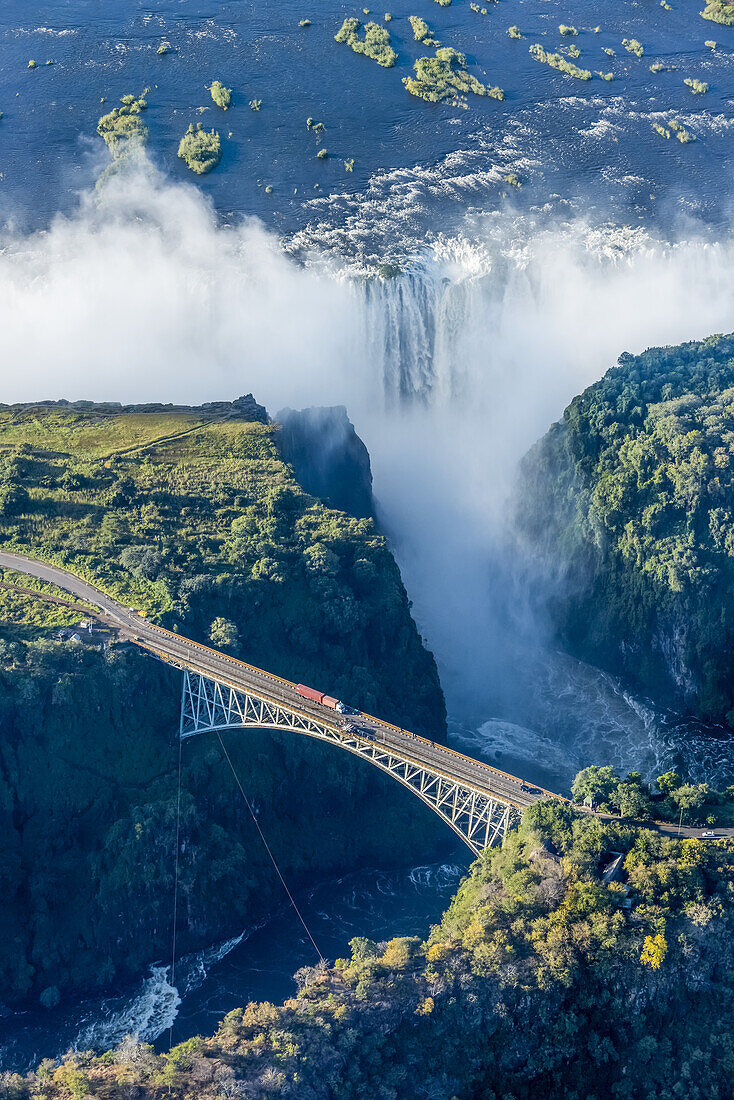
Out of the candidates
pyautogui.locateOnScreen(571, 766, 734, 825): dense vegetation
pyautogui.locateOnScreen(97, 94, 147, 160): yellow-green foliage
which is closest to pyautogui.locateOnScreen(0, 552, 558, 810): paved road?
pyautogui.locateOnScreen(571, 766, 734, 825): dense vegetation

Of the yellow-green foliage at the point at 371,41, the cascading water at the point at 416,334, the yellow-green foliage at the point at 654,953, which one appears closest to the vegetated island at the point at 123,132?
the cascading water at the point at 416,334

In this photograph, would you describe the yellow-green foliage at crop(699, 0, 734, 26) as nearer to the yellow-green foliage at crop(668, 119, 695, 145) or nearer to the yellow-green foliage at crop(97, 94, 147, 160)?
the yellow-green foliage at crop(668, 119, 695, 145)

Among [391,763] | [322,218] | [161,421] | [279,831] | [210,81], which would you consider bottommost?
[279,831]

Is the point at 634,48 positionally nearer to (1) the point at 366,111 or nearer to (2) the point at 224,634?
(1) the point at 366,111

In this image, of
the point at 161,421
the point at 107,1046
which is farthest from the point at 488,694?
Answer: the point at 107,1046

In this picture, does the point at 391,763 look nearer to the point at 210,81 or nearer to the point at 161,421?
the point at 161,421

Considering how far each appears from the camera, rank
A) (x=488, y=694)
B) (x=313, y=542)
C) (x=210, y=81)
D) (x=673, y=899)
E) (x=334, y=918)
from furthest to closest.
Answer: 1. (x=210, y=81)
2. (x=488, y=694)
3. (x=313, y=542)
4. (x=334, y=918)
5. (x=673, y=899)
